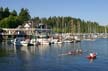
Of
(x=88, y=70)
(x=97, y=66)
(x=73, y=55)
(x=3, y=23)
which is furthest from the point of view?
(x=3, y=23)

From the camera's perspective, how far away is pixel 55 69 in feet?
220

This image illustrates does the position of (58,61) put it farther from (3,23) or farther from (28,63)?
(3,23)

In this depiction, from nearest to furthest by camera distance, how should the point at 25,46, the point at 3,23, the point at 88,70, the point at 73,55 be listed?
1. the point at 88,70
2. the point at 73,55
3. the point at 25,46
4. the point at 3,23

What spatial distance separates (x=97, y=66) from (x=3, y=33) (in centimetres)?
10885

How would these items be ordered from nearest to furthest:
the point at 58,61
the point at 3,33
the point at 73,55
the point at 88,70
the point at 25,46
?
the point at 88,70, the point at 58,61, the point at 73,55, the point at 25,46, the point at 3,33

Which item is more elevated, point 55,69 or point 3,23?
point 3,23

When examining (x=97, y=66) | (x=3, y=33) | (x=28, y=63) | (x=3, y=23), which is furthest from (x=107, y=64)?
(x=3, y=23)

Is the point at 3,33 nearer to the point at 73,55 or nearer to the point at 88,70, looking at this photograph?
the point at 73,55

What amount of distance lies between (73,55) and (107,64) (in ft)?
61.6

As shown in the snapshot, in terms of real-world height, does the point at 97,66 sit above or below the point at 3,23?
below

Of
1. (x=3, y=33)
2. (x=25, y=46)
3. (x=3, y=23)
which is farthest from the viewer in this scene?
(x=3, y=23)

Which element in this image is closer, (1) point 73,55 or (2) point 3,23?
(1) point 73,55

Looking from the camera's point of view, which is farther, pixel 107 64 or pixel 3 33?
pixel 3 33

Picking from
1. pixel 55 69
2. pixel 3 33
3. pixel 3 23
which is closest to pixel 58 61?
pixel 55 69
